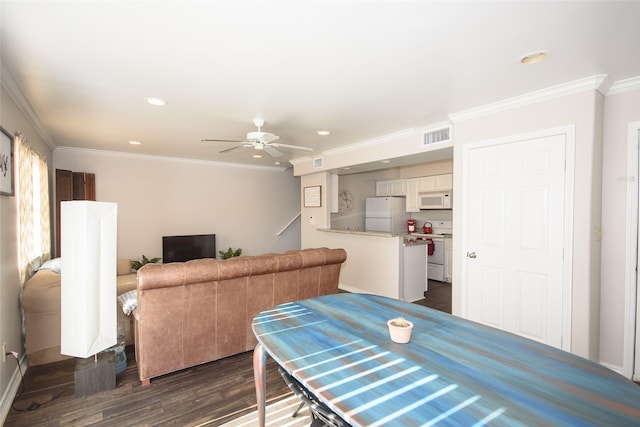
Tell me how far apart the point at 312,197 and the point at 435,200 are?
246 cm

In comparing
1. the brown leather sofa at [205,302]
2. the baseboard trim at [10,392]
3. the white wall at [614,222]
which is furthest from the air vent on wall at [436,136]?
the baseboard trim at [10,392]

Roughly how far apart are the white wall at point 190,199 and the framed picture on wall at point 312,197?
1313mm

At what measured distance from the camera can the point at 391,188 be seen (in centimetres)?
696

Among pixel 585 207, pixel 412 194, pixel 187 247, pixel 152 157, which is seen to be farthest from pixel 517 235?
pixel 152 157

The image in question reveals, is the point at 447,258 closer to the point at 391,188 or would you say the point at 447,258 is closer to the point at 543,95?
the point at 391,188

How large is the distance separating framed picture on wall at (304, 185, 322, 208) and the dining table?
4.12 meters

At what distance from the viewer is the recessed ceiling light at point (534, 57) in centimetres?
197

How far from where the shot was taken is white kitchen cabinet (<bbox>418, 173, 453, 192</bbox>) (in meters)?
5.78

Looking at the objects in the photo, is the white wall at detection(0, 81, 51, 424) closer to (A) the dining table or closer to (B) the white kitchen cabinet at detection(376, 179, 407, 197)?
(A) the dining table

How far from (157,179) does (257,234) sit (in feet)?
7.51

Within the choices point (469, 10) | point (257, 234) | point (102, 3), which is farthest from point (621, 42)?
point (257, 234)

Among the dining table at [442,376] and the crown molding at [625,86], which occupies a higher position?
the crown molding at [625,86]

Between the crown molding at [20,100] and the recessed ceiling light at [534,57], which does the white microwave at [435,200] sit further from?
the crown molding at [20,100]

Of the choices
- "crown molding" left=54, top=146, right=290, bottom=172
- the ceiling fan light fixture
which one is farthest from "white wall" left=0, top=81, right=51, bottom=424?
"crown molding" left=54, top=146, right=290, bottom=172
